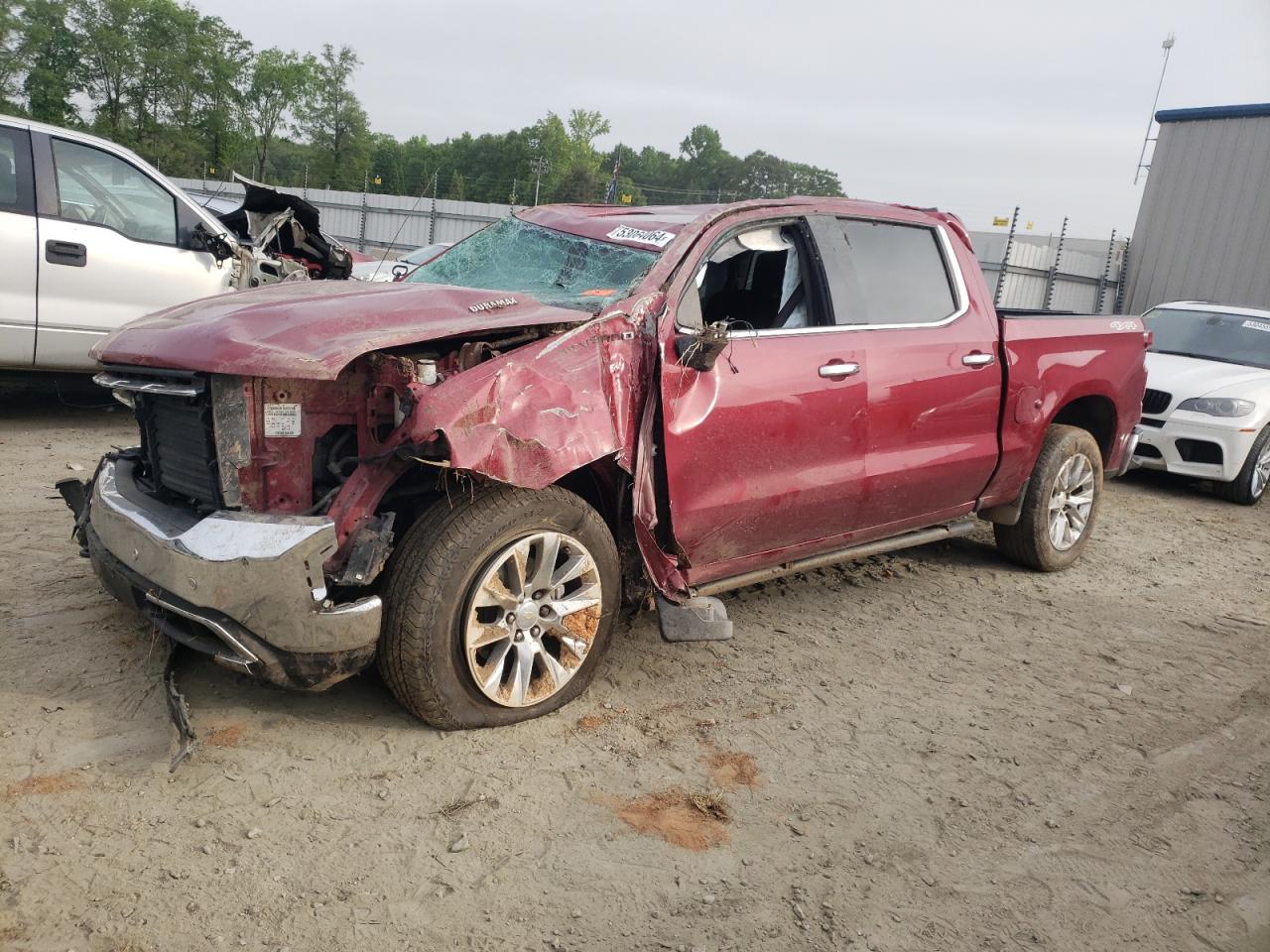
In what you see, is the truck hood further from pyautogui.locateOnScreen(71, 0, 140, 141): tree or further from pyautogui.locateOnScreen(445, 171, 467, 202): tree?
pyautogui.locateOnScreen(71, 0, 140, 141): tree

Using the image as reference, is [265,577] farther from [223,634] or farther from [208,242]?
[208,242]

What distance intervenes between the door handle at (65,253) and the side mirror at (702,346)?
468 centimetres

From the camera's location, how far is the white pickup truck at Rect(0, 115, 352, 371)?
6.15 metres

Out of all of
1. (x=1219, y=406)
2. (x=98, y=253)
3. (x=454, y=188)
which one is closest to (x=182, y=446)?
(x=98, y=253)

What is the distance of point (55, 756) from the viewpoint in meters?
3.02

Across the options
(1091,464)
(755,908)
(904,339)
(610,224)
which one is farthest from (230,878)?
(1091,464)

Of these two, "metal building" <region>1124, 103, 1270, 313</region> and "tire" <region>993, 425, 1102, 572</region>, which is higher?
"metal building" <region>1124, 103, 1270, 313</region>

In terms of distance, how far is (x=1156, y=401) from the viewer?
334 inches

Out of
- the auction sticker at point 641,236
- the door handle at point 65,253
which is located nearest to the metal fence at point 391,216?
the door handle at point 65,253

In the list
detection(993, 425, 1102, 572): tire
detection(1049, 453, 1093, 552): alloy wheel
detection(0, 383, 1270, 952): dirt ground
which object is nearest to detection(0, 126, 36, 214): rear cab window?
detection(0, 383, 1270, 952): dirt ground

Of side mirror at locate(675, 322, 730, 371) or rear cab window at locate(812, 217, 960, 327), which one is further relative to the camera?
rear cab window at locate(812, 217, 960, 327)

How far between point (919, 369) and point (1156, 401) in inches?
203

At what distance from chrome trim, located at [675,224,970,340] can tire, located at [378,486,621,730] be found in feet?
2.90

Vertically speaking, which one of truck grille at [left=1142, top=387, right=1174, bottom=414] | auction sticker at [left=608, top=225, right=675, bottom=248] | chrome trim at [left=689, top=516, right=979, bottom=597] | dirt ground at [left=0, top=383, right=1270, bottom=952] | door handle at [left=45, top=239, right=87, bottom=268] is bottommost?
dirt ground at [left=0, top=383, right=1270, bottom=952]
